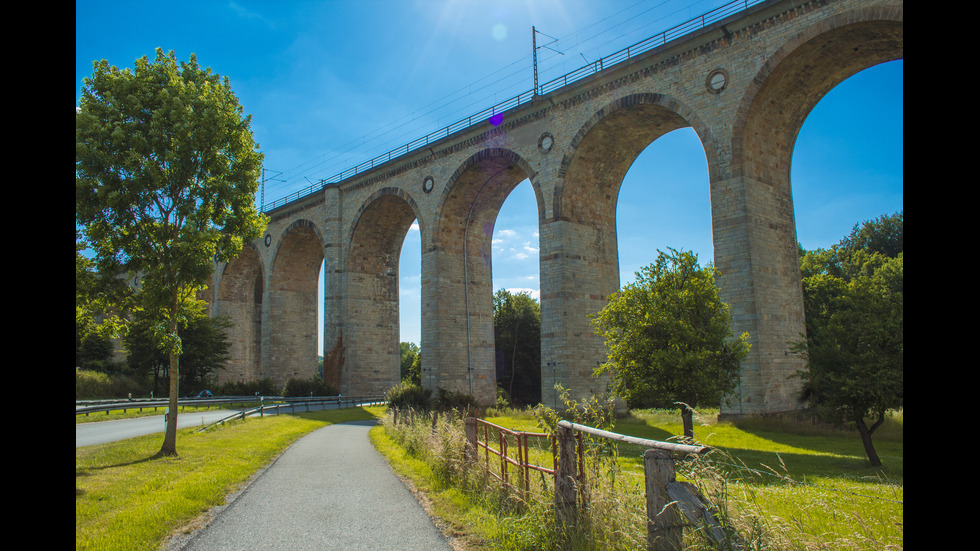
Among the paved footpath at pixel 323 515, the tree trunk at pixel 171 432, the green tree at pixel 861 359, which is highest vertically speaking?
the green tree at pixel 861 359

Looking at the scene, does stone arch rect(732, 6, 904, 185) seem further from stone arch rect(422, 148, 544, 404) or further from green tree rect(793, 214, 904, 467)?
stone arch rect(422, 148, 544, 404)

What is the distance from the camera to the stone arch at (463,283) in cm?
3003

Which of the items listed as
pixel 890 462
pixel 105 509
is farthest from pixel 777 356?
pixel 105 509

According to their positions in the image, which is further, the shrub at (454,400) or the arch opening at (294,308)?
the arch opening at (294,308)

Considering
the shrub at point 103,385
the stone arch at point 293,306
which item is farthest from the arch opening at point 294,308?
the shrub at point 103,385

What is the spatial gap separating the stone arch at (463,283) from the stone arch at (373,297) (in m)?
5.45

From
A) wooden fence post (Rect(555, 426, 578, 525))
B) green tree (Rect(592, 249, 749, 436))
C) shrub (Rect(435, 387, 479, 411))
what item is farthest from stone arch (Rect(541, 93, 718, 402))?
wooden fence post (Rect(555, 426, 578, 525))

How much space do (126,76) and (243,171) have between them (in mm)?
3043

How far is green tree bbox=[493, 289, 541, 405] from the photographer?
48.0 metres

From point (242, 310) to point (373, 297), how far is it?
1810 centimetres

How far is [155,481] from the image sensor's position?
9242 millimetres

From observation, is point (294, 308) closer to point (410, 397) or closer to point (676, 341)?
point (410, 397)

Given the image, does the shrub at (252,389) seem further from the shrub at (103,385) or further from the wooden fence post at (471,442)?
the wooden fence post at (471,442)

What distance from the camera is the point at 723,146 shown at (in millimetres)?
19828
